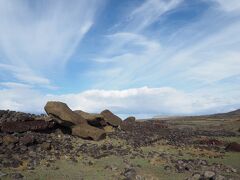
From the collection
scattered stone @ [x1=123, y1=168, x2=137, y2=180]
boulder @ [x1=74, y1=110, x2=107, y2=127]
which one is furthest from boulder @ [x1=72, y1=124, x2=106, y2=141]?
scattered stone @ [x1=123, y1=168, x2=137, y2=180]

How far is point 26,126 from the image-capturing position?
32.8 meters

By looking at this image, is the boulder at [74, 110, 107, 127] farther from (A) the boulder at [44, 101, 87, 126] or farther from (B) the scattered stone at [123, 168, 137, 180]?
(B) the scattered stone at [123, 168, 137, 180]

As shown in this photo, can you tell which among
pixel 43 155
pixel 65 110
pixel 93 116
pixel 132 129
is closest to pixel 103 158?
pixel 43 155

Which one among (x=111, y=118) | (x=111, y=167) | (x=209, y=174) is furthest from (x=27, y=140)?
(x=209, y=174)

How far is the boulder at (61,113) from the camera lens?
112 feet

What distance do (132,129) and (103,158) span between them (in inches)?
612

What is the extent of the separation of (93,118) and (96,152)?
382 inches

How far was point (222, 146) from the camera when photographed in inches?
1566

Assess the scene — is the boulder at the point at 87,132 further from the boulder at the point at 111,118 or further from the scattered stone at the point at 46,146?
the boulder at the point at 111,118

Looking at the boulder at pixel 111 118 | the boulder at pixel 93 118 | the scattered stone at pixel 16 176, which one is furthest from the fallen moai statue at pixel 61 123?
the scattered stone at pixel 16 176

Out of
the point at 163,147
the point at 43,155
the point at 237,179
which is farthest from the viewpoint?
the point at 163,147

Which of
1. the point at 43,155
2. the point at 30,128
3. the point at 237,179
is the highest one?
the point at 30,128

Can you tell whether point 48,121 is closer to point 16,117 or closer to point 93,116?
point 16,117

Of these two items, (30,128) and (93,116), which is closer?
(30,128)
